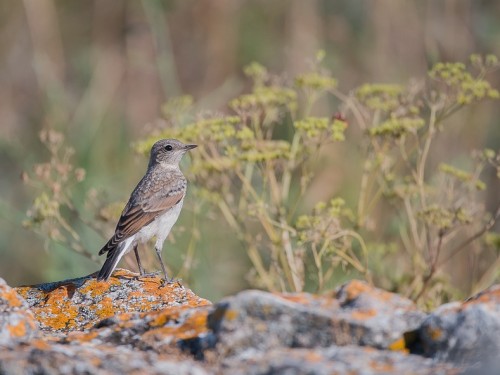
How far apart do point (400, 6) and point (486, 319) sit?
8.94 m

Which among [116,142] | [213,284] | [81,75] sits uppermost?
[81,75]

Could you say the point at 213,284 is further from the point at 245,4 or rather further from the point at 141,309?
Result: the point at 245,4

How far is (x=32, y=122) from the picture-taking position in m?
13.2

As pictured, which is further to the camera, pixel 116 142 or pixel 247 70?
pixel 116 142

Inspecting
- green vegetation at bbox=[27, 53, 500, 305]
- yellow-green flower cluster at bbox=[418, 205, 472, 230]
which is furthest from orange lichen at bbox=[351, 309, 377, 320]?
yellow-green flower cluster at bbox=[418, 205, 472, 230]

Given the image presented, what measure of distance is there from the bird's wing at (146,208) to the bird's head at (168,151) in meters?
0.32

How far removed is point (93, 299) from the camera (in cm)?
625

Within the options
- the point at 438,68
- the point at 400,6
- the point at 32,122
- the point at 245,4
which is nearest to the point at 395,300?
the point at 438,68

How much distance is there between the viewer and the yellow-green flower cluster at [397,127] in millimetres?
7547

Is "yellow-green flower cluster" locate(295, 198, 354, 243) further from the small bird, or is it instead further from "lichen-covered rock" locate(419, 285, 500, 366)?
"lichen-covered rock" locate(419, 285, 500, 366)

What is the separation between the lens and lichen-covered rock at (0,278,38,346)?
15.2 ft

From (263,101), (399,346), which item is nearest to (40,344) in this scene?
(399,346)

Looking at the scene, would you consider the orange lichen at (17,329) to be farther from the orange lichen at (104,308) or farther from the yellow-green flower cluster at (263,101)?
the yellow-green flower cluster at (263,101)

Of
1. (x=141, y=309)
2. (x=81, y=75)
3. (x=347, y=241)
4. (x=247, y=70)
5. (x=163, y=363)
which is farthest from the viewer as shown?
(x=81, y=75)
